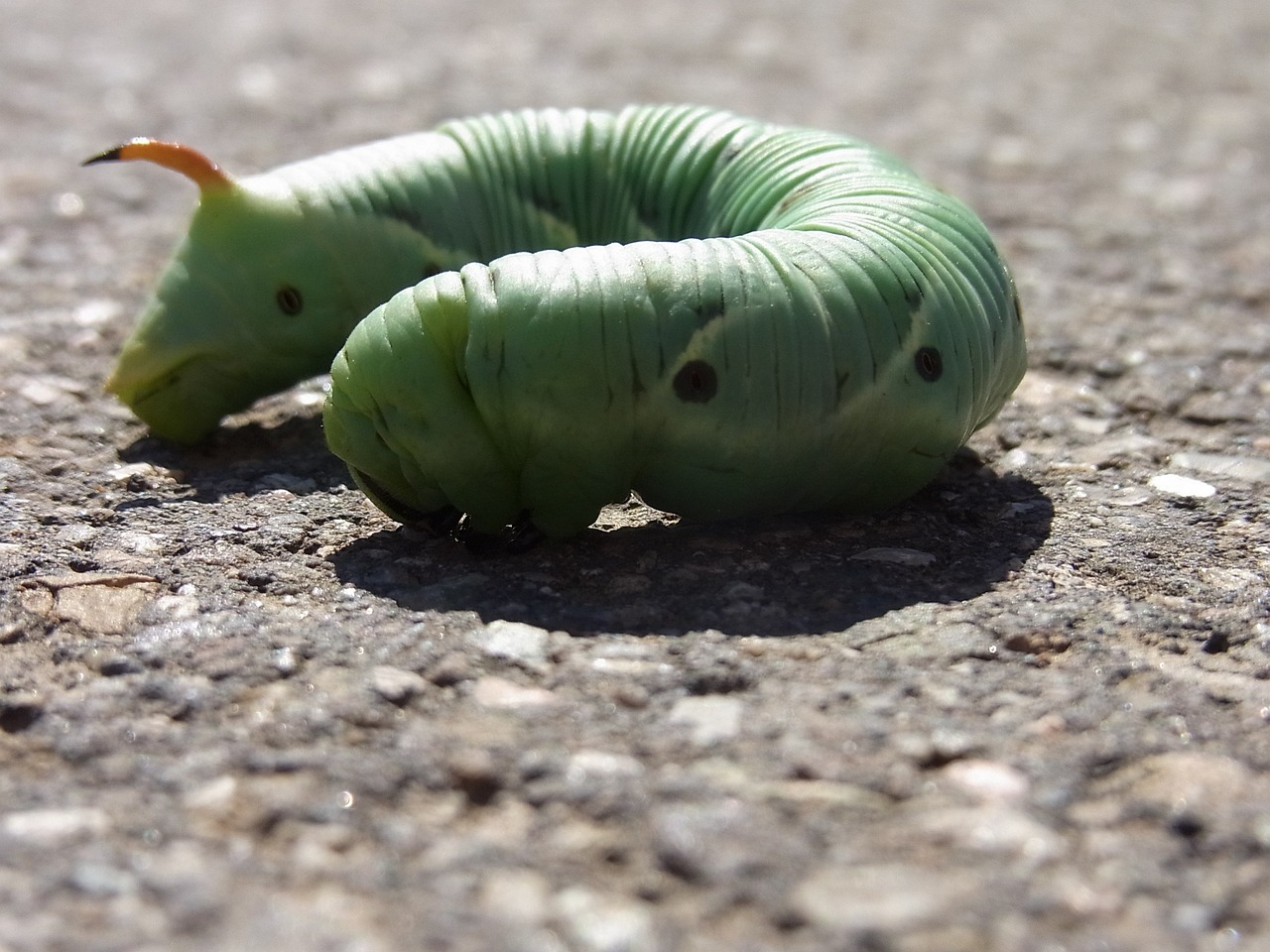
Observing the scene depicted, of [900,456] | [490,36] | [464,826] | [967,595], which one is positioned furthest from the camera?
[490,36]

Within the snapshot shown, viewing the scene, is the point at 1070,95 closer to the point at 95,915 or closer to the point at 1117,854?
the point at 1117,854

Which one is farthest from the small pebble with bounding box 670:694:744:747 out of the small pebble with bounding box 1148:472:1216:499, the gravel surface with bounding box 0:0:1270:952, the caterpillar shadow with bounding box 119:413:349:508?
the small pebble with bounding box 1148:472:1216:499

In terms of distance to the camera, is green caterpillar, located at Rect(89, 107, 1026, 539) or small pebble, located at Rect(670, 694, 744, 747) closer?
small pebble, located at Rect(670, 694, 744, 747)

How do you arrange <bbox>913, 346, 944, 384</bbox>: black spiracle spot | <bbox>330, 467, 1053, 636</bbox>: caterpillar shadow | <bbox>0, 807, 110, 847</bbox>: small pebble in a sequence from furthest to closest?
1. <bbox>913, 346, 944, 384</bbox>: black spiracle spot
2. <bbox>330, 467, 1053, 636</bbox>: caterpillar shadow
3. <bbox>0, 807, 110, 847</bbox>: small pebble

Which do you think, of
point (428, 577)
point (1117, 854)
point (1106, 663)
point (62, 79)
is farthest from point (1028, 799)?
point (62, 79)

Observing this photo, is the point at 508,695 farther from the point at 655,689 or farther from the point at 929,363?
the point at 929,363

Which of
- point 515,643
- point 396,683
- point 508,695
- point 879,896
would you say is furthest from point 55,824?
point 879,896

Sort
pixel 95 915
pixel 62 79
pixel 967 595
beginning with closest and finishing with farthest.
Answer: pixel 95 915, pixel 967 595, pixel 62 79

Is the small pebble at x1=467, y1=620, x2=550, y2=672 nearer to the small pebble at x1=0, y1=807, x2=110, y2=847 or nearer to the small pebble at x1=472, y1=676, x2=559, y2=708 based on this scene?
the small pebble at x1=472, y1=676, x2=559, y2=708
